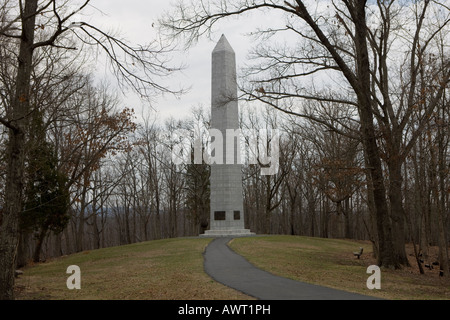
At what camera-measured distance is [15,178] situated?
27.1 feet

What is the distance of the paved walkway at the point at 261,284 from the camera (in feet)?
28.6

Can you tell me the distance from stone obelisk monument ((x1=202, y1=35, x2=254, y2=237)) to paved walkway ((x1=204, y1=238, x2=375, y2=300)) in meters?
13.0

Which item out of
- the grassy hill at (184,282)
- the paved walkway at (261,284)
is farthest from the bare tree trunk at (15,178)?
the paved walkway at (261,284)

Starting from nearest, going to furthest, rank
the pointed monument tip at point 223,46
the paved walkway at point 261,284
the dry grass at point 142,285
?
1. the paved walkway at point 261,284
2. the dry grass at point 142,285
3. the pointed monument tip at point 223,46

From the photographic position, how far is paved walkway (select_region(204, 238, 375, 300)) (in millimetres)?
8711

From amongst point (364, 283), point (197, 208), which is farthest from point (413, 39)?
point (197, 208)

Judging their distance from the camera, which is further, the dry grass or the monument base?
the monument base

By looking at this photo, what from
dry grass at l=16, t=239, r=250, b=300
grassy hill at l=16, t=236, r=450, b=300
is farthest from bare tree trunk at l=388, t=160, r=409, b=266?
dry grass at l=16, t=239, r=250, b=300

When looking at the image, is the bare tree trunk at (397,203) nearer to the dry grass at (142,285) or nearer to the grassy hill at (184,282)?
the grassy hill at (184,282)

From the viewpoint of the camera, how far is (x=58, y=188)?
75.5ft

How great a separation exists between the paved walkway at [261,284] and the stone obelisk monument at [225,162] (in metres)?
13.0

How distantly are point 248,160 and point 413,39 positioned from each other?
32.0m

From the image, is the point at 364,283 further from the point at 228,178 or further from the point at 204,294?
the point at 228,178

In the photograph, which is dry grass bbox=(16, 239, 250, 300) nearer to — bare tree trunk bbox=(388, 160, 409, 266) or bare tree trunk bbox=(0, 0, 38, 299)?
bare tree trunk bbox=(0, 0, 38, 299)
